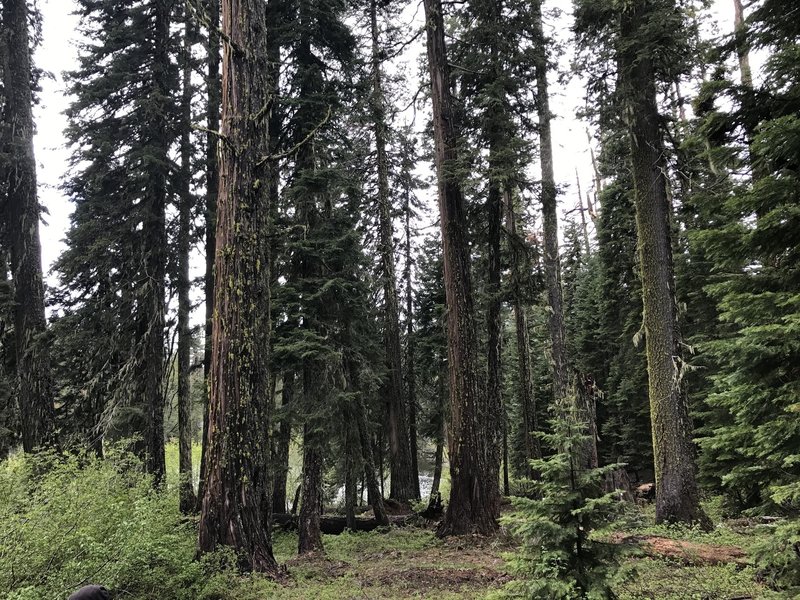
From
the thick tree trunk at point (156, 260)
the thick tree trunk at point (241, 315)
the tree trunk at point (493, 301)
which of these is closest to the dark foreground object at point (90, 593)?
the thick tree trunk at point (241, 315)

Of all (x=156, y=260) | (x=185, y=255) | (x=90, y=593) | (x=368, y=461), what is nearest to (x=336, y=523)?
(x=368, y=461)

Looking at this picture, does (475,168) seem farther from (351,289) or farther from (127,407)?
(127,407)

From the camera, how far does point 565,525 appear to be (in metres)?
3.71

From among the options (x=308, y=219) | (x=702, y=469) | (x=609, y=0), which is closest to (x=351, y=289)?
(x=308, y=219)

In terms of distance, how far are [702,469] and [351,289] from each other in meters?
9.77

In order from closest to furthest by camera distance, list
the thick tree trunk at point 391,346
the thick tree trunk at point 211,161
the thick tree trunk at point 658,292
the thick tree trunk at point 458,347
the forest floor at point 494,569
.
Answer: the forest floor at point 494,569 < the thick tree trunk at point 658,292 < the thick tree trunk at point 458,347 < the thick tree trunk at point 211,161 < the thick tree trunk at point 391,346

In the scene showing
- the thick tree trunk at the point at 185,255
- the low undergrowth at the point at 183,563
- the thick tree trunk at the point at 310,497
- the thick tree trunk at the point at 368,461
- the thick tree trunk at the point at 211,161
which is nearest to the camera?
the low undergrowth at the point at 183,563

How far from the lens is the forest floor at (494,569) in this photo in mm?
5016

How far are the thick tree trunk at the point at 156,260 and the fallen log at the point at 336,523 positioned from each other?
423 cm

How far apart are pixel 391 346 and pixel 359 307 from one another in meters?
5.96

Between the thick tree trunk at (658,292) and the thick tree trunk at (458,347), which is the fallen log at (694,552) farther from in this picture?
the thick tree trunk at (458,347)

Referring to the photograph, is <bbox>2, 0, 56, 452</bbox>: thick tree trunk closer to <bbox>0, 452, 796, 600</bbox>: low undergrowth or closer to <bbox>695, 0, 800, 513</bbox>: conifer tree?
<bbox>0, 452, 796, 600</bbox>: low undergrowth

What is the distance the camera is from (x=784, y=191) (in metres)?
3.82

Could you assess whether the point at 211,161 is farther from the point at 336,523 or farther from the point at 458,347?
the point at 336,523
